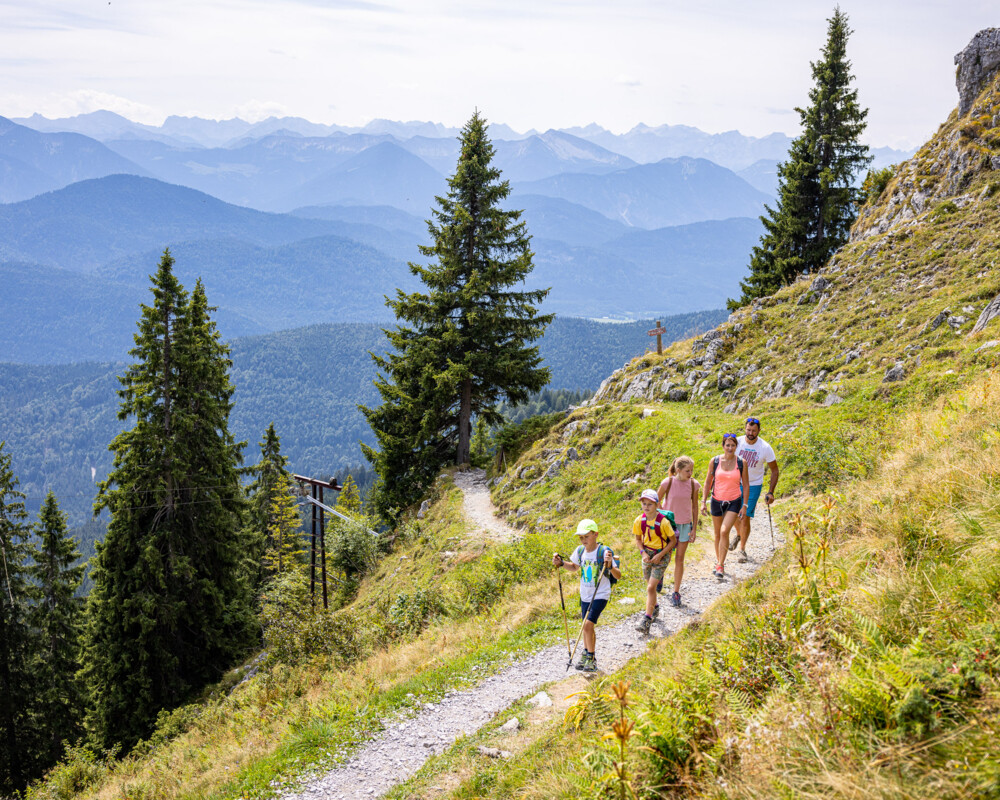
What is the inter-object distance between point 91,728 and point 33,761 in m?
6.43

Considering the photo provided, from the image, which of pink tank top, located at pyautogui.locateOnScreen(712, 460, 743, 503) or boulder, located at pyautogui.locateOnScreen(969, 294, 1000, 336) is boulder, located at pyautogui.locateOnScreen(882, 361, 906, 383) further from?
pink tank top, located at pyautogui.locateOnScreen(712, 460, 743, 503)

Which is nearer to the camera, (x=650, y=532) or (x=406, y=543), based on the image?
(x=650, y=532)

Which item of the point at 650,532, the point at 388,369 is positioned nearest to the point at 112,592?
the point at 388,369

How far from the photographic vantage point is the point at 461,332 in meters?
27.8

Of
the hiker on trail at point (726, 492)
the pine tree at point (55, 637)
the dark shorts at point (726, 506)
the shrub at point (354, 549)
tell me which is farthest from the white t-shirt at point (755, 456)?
the pine tree at point (55, 637)

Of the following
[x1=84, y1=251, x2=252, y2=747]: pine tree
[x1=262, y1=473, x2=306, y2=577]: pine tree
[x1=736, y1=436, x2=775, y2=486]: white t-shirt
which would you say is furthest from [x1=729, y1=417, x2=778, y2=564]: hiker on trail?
[x1=262, y1=473, x2=306, y2=577]: pine tree

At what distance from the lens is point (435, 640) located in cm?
1120

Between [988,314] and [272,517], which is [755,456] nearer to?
[988,314]

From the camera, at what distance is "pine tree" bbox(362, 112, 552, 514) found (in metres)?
27.2

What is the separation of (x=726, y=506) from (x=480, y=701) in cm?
512

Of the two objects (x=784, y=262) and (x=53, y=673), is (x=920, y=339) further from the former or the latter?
(x=53, y=673)

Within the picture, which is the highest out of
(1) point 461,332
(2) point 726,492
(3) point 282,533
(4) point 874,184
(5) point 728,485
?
(4) point 874,184

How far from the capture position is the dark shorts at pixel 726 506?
1003cm

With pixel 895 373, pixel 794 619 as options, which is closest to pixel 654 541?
pixel 794 619
